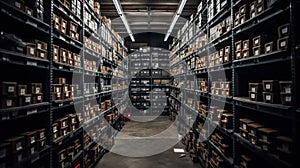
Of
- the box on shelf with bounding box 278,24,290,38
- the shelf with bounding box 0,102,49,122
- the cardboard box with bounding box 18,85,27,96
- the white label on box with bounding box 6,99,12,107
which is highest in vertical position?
the box on shelf with bounding box 278,24,290,38

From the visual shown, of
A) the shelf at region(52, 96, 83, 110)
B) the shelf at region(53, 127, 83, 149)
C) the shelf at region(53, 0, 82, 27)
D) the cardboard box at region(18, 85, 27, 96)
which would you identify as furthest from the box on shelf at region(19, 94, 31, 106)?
the shelf at region(53, 0, 82, 27)

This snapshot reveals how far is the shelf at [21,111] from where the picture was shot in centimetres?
183

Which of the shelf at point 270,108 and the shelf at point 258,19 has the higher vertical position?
the shelf at point 258,19

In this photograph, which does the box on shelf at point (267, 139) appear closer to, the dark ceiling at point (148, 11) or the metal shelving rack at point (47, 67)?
the metal shelving rack at point (47, 67)

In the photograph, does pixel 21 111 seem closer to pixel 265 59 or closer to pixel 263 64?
pixel 265 59

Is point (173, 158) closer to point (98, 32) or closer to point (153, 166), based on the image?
point (153, 166)

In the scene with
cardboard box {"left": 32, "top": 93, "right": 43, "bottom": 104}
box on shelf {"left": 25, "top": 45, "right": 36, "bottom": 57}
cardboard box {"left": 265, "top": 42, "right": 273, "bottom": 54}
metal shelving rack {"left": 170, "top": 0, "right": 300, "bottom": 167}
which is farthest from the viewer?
cardboard box {"left": 32, "top": 93, "right": 43, "bottom": 104}

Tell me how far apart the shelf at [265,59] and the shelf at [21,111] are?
258 centimetres

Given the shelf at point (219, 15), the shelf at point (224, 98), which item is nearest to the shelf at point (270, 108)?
the shelf at point (224, 98)

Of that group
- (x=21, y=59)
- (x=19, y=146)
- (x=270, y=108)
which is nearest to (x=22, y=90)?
(x=21, y=59)

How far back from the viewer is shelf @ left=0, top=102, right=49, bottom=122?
1.83 m

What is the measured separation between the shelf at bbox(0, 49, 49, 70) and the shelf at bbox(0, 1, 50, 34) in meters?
0.35

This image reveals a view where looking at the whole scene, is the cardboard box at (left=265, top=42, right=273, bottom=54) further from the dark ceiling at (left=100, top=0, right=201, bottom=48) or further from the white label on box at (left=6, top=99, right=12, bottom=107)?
the dark ceiling at (left=100, top=0, right=201, bottom=48)

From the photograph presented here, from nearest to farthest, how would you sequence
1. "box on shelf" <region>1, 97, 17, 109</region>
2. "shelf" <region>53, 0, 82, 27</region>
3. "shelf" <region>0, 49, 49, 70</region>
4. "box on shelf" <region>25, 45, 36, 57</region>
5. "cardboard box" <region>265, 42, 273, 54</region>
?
"shelf" <region>0, 49, 49, 70</region> < "box on shelf" <region>1, 97, 17, 109</region> < "cardboard box" <region>265, 42, 273, 54</region> < "box on shelf" <region>25, 45, 36, 57</region> < "shelf" <region>53, 0, 82, 27</region>
